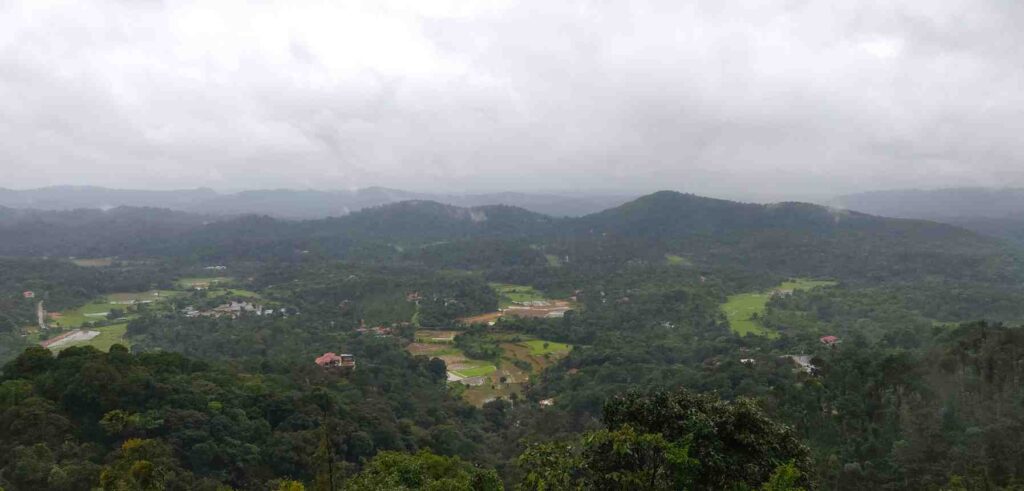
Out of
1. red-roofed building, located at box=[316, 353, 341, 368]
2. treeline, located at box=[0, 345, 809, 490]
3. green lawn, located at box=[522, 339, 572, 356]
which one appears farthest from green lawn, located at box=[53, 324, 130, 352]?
green lawn, located at box=[522, 339, 572, 356]

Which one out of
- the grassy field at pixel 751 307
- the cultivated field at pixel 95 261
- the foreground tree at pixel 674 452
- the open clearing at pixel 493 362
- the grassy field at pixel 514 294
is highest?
the foreground tree at pixel 674 452

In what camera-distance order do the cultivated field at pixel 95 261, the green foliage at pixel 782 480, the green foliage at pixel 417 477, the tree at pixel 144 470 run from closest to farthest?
the green foliage at pixel 782 480 → the green foliage at pixel 417 477 → the tree at pixel 144 470 → the cultivated field at pixel 95 261

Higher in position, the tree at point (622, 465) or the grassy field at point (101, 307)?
the tree at point (622, 465)

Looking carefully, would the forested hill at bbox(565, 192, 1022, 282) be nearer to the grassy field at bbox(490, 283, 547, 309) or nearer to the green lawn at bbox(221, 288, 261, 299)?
the grassy field at bbox(490, 283, 547, 309)

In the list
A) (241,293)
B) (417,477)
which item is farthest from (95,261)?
(417,477)

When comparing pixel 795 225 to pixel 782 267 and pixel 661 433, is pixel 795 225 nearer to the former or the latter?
pixel 782 267

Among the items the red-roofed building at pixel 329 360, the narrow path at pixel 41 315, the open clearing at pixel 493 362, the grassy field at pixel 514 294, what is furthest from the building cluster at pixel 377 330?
the narrow path at pixel 41 315

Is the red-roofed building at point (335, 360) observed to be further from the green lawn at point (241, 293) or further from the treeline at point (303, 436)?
the green lawn at point (241, 293)
